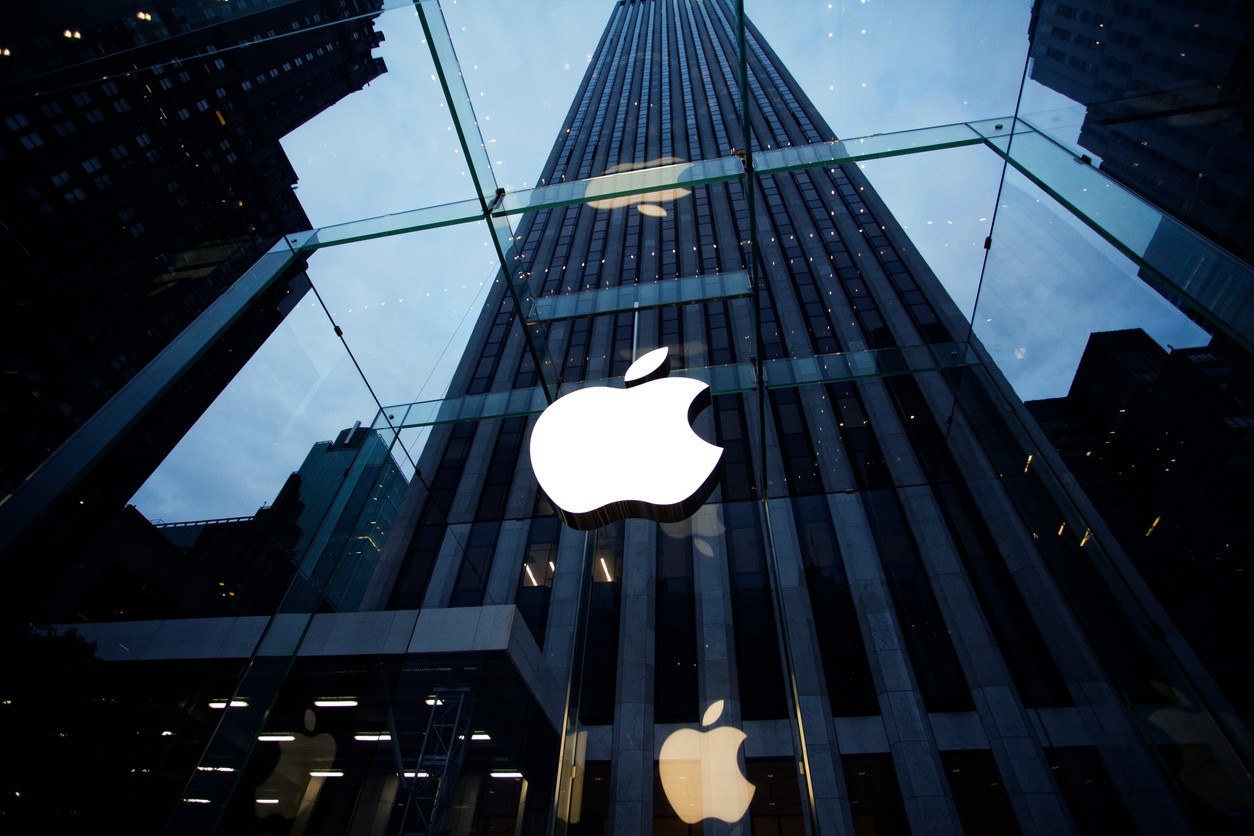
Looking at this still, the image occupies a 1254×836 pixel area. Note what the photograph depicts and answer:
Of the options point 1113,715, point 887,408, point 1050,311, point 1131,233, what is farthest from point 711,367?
point 887,408

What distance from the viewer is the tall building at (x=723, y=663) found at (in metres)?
4.66

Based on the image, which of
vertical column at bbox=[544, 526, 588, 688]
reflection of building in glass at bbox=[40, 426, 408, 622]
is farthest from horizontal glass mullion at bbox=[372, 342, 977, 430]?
vertical column at bbox=[544, 526, 588, 688]

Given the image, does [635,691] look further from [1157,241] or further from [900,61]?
[900,61]

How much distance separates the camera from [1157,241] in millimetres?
3055

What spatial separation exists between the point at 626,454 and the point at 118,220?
16.7ft

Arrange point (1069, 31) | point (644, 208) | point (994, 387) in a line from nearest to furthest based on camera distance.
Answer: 1. point (1069, 31)
2. point (994, 387)
3. point (644, 208)

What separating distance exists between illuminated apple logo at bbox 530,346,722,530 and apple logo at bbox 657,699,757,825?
3.25 metres

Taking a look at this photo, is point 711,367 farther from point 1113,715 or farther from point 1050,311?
point 1113,715

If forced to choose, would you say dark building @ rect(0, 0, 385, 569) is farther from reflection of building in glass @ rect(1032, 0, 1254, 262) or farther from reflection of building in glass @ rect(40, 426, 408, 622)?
reflection of building in glass @ rect(1032, 0, 1254, 262)

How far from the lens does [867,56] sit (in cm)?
420

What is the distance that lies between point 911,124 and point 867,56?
768 mm

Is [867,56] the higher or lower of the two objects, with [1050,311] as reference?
higher

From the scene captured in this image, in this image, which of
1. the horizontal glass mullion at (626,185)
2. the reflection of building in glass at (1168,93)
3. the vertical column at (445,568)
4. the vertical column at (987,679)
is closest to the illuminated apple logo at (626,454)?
the horizontal glass mullion at (626,185)

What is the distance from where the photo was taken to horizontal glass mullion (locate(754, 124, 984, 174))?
457cm
